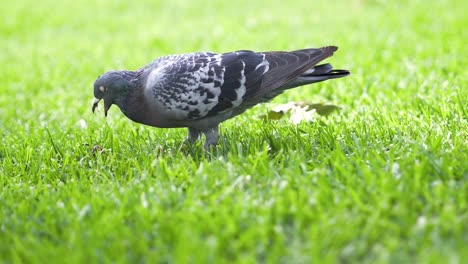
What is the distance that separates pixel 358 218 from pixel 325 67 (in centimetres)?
193

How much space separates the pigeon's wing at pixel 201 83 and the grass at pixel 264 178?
29 cm

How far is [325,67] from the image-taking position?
447cm

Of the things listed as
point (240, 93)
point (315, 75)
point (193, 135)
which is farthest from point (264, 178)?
point (315, 75)

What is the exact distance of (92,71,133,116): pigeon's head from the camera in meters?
4.24

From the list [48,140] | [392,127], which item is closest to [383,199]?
[392,127]

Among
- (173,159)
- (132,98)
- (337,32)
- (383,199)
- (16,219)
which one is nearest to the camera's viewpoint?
(383,199)

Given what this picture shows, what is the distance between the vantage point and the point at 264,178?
3371 mm

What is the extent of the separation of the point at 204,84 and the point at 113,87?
66 cm

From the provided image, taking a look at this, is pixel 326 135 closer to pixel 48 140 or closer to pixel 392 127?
pixel 392 127

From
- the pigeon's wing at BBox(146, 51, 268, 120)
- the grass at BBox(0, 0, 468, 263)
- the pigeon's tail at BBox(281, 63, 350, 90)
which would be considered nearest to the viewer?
the grass at BBox(0, 0, 468, 263)

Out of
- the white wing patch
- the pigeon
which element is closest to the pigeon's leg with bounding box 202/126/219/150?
the pigeon

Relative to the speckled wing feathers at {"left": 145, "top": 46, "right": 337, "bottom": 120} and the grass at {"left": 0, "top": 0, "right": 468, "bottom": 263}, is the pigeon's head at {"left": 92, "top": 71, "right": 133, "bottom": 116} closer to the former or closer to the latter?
the speckled wing feathers at {"left": 145, "top": 46, "right": 337, "bottom": 120}

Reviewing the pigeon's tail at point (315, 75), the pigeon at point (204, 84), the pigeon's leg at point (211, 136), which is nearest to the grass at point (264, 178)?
the pigeon's leg at point (211, 136)

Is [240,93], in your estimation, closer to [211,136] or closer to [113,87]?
[211,136]
